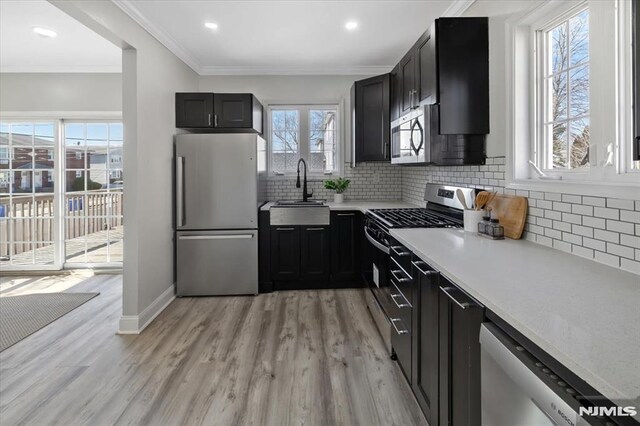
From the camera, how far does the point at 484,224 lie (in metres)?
2.13

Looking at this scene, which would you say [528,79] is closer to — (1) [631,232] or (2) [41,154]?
(1) [631,232]

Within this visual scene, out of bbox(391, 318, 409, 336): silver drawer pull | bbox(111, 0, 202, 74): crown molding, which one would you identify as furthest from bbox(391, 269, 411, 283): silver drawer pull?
bbox(111, 0, 202, 74): crown molding

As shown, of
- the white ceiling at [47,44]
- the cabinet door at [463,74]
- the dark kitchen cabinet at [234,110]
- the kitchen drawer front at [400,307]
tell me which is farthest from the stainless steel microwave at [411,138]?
the white ceiling at [47,44]

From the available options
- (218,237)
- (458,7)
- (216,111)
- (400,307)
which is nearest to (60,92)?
(216,111)

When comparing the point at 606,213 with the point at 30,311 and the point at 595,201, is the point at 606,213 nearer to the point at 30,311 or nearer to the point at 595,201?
the point at 595,201

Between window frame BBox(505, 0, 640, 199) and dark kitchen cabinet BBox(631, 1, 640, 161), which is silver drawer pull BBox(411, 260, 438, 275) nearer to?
window frame BBox(505, 0, 640, 199)

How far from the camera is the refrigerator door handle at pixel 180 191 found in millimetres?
3758

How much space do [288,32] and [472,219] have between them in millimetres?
2504

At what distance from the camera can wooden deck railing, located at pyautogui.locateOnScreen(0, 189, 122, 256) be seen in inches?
188

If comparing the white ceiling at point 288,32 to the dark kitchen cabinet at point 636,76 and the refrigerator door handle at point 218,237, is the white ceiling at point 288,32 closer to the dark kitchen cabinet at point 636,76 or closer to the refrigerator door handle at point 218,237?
the refrigerator door handle at point 218,237

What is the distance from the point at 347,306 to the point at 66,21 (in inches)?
148

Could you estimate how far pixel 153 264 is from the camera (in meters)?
3.40

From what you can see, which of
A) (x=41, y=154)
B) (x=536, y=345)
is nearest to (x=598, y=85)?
(x=536, y=345)

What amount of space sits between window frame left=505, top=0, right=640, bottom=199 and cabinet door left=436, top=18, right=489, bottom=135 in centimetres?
21
